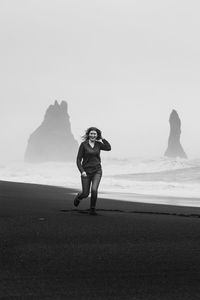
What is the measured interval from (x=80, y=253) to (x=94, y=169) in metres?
4.57

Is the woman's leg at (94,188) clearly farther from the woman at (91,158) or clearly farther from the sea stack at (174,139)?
the sea stack at (174,139)

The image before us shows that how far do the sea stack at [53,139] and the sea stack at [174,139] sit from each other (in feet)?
125

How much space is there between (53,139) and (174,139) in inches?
1806

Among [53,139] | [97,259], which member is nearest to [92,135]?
[97,259]

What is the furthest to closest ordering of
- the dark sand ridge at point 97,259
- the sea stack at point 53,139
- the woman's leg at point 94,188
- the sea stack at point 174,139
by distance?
the sea stack at point 53,139
the sea stack at point 174,139
the woman's leg at point 94,188
the dark sand ridge at point 97,259

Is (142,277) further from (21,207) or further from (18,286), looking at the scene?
(21,207)

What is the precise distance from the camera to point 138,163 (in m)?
76.2

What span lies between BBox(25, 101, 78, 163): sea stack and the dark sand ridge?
153463mm

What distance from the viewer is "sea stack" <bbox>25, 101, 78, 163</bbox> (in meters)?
163

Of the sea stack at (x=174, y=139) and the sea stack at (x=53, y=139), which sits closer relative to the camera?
the sea stack at (x=174, y=139)

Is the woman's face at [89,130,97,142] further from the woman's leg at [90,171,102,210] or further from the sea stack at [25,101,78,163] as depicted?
the sea stack at [25,101,78,163]

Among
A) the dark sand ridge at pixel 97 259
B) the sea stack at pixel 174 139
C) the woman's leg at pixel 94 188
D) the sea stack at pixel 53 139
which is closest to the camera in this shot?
the dark sand ridge at pixel 97 259

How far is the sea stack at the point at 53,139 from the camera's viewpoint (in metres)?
163

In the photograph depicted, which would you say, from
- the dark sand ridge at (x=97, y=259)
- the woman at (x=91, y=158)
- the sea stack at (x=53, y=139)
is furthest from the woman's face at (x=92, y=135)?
the sea stack at (x=53, y=139)
